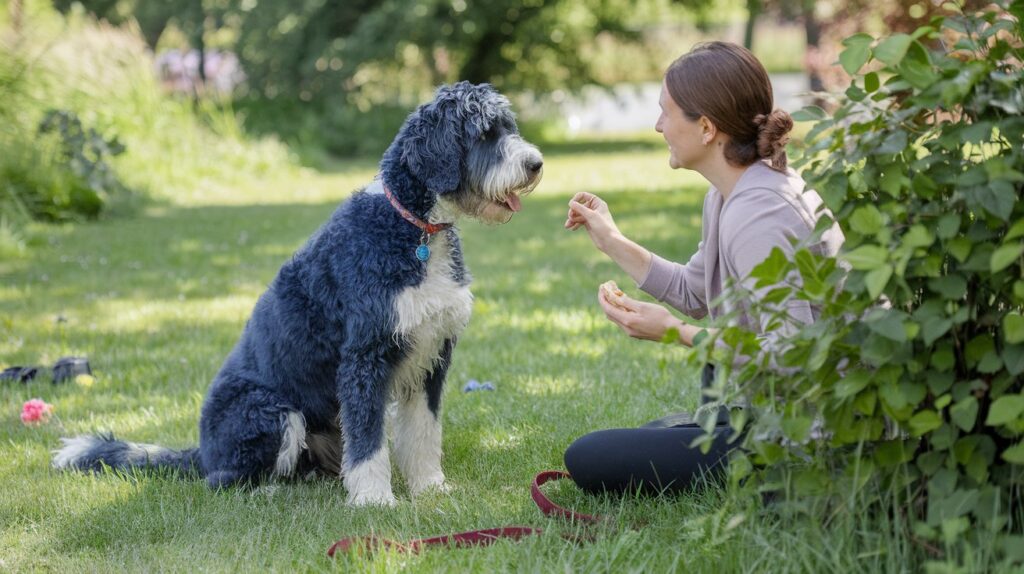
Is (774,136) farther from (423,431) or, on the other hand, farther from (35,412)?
(35,412)

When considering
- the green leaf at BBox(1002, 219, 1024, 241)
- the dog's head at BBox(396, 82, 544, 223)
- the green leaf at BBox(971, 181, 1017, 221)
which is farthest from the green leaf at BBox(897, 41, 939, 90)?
the dog's head at BBox(396, 82, 544, 223)

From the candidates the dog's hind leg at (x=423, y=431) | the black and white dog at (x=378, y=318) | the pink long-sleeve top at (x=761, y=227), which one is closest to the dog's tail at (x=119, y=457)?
the black and white dog at (x=378, y=318)

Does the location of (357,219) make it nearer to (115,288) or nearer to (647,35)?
(115,288)

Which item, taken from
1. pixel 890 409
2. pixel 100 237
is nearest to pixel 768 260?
pixel 890 409

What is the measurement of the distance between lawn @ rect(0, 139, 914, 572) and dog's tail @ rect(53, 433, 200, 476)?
0.09 meters

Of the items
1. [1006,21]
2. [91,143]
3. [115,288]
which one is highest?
[1006,21]

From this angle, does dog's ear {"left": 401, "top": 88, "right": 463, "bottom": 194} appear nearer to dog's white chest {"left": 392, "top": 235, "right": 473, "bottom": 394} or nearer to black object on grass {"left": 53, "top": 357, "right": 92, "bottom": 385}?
dog's white chest {"left": 392, "top": 235, "right": 473, "bottom": 394}

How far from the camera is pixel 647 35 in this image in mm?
Answer: 23844

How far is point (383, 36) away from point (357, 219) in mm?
17059

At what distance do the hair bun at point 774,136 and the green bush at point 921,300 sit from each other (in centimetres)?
69

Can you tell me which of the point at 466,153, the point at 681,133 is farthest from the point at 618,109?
the point at 681,133

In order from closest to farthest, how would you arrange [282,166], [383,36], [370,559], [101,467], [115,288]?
[370,559] < [101,467] < [115,288] < [282,166] < [383,36]

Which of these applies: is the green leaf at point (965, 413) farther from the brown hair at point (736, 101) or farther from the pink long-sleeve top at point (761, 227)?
the brown hair at point (736, 101)

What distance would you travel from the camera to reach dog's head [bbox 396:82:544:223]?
3.78 meters
